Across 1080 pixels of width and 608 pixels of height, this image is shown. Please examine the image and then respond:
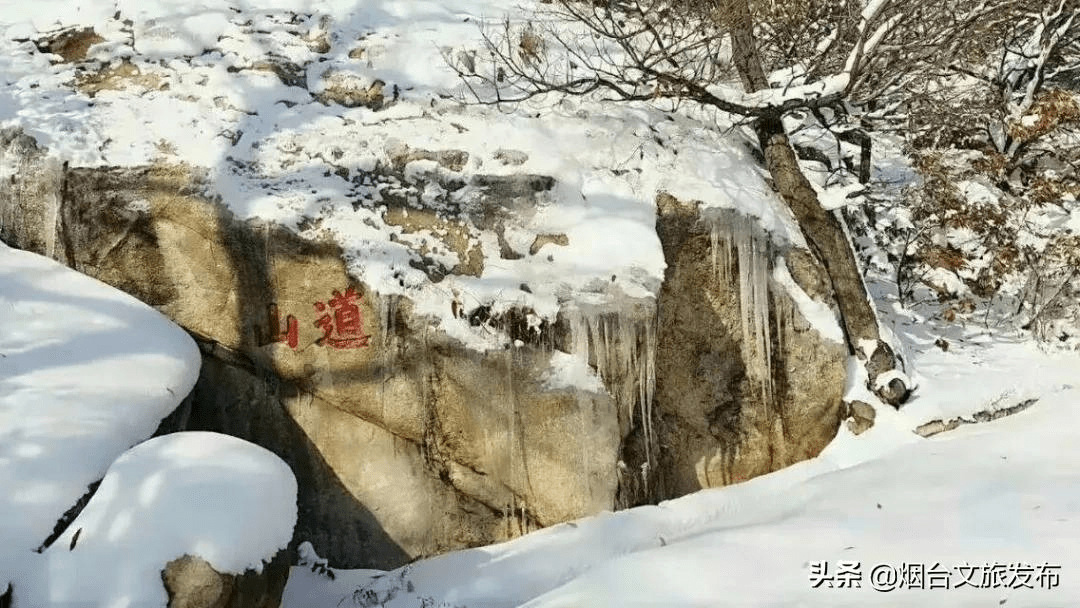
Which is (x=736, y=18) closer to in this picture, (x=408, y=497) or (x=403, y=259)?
(x=403, y=259)

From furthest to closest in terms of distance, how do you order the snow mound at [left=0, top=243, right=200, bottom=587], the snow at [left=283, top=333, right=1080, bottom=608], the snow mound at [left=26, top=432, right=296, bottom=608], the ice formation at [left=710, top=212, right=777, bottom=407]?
the ice formation at [left=710, top=212, right=777, bottom=407] < the snow mound at [left=0, top=243, right=200, bottom=587] < the snow mound at [left=26, top=432, right=296, bottom=608] < the snow at [left=283, top=333, right=1080, bottom=608]

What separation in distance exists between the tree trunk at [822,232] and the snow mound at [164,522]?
440cm

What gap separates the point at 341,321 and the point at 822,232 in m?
3.91

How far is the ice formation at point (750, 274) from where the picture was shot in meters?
6.33

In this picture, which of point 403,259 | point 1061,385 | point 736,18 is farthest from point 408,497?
point 1061,385

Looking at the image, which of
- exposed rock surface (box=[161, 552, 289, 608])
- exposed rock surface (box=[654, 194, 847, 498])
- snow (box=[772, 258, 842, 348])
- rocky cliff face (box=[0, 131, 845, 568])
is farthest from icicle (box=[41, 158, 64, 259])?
snow (box=[772, 258, 842, 348])

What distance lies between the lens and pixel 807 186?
Answer: 22.4 ft

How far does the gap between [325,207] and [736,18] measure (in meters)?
3.51

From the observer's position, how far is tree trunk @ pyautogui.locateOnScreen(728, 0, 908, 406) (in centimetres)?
639

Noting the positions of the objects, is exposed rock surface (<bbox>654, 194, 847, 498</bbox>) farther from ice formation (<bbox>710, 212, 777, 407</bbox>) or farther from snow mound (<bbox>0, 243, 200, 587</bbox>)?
snow mound (<bbox>0, 243, 200, 587</bbox>)

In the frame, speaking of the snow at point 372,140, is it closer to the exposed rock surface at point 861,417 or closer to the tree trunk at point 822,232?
the tree trunk at point 822,232

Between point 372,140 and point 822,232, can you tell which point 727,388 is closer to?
point 822,232

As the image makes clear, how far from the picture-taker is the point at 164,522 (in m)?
4.05

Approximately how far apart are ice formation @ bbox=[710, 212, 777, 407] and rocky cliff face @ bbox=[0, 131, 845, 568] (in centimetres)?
2
